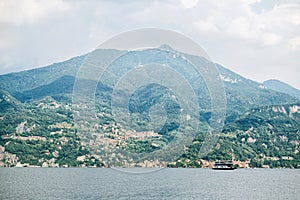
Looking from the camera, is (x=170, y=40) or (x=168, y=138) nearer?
(x=170, y=40)

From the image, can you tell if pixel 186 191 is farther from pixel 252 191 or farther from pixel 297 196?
pixel 297 196

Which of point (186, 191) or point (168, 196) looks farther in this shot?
point (186, 191)

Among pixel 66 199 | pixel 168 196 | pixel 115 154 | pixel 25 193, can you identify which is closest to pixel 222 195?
pixel 168 196

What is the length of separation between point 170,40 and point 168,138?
129007 millimetres

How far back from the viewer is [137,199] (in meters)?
88.4

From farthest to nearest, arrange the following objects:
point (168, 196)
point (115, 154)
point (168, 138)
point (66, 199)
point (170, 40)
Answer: point (168, 138) → point (115, 154) → point (168, 196) → point (66, 199) → point (170, 40)

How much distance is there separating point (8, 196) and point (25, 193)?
749cm

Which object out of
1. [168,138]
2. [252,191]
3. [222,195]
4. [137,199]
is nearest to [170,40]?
[137,199]

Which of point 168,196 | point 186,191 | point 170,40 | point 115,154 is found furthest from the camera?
point 115,154

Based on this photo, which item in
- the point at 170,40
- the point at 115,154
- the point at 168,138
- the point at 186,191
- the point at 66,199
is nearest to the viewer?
the point at 170,40

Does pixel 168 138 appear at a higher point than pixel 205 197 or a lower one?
higher

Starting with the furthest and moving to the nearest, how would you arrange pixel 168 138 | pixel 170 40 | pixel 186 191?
1. pixel 168 138
2. pixel 186 191
3. pixel 170 40

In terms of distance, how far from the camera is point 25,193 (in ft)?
317

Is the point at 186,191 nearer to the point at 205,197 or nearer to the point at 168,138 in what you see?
the point at 205,197
